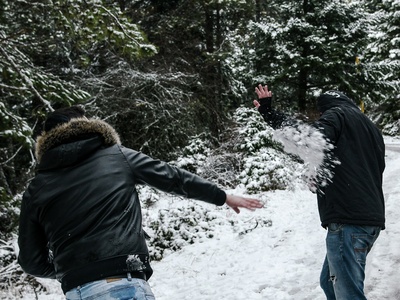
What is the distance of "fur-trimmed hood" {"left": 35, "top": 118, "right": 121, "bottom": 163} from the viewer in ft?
7.26

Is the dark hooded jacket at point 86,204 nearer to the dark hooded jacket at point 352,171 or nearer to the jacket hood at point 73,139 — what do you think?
the jacket hood at point 73,139

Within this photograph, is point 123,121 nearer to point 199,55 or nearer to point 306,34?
point 199,55

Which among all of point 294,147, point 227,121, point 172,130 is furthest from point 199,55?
point 294,147

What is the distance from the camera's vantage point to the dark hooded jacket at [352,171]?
302cm

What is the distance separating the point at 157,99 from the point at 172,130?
3.88 ft

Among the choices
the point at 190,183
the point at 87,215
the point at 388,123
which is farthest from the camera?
the point at 388,123

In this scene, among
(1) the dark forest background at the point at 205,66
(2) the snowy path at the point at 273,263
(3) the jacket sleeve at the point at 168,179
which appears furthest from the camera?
(1) the dark forest background at the point at 205,66

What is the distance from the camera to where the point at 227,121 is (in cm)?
1538

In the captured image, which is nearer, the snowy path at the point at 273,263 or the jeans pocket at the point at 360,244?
the jeans pocket at the point at 360,244

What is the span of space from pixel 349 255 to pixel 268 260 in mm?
3693

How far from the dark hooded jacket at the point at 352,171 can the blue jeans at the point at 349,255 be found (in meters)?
0.08

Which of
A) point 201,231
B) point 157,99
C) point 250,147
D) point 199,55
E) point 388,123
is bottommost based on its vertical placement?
point 388,123

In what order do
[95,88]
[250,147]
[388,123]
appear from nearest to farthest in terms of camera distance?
[250,147] → [95,88] → [388,123]

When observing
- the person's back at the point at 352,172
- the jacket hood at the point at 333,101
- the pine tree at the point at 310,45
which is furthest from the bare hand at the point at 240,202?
the pine tree at the point at 310,45
